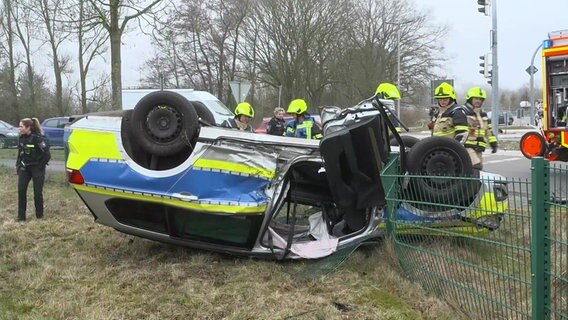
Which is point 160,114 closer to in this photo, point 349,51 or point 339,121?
point 339,121

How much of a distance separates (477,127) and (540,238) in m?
4.29

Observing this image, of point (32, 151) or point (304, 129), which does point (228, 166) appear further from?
point (32, 151)

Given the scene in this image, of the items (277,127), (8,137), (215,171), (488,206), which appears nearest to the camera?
(488,206)

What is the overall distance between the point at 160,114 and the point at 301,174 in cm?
141

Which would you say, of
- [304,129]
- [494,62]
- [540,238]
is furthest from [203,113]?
[494,62]

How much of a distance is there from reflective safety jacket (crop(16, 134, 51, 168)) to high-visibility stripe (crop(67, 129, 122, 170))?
3.44 metres

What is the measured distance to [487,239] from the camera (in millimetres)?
3311

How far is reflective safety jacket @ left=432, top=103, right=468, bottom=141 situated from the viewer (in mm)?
6234

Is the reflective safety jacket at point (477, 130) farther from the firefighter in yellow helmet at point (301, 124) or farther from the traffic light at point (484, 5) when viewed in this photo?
the traffic light at point (484, 5)

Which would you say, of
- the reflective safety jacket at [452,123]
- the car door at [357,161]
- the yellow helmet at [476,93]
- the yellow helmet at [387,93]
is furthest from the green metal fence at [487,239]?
the yellow helmet at [476,93]

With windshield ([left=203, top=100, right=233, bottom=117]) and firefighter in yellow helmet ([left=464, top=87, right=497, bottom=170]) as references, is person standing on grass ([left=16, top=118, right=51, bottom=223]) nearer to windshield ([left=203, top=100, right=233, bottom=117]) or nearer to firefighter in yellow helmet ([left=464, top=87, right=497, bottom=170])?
firefighter in yellow helmet ([left=464, top=87, right=497, bottom=170])

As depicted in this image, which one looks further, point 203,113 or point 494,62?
point 494,62

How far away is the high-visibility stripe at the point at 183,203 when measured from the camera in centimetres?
459

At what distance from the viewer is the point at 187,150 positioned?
4.82m
